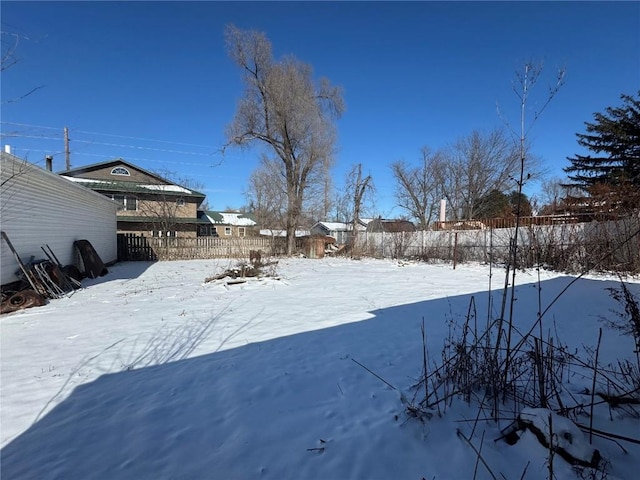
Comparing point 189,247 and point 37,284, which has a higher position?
point 189,247

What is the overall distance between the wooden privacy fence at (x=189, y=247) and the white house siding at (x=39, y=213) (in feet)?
12.9

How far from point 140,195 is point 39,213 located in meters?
14.8

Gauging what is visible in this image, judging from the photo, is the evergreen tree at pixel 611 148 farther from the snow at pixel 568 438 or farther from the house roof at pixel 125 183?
the house roof at pixel 125 183

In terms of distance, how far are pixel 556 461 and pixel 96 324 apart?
5405 millimetres

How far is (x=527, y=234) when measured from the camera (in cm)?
1136

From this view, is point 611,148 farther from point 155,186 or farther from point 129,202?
point 129,202

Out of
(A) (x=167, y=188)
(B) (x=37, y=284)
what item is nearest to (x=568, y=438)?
(B) (x=37, y=284)

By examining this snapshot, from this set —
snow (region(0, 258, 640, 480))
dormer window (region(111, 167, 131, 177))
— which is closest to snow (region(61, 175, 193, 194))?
dormer window (region(111, 167, 131, 177))

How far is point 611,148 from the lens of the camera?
19.8 metres

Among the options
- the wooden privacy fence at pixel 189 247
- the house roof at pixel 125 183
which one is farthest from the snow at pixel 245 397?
the house roof at pixel 125 183

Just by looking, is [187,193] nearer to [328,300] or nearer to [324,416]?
[328,300]

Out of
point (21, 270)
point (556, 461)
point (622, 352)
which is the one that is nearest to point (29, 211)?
point (21, 270)

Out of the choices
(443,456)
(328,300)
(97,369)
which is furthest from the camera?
(328,300)

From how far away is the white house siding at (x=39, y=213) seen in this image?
6.25 m
